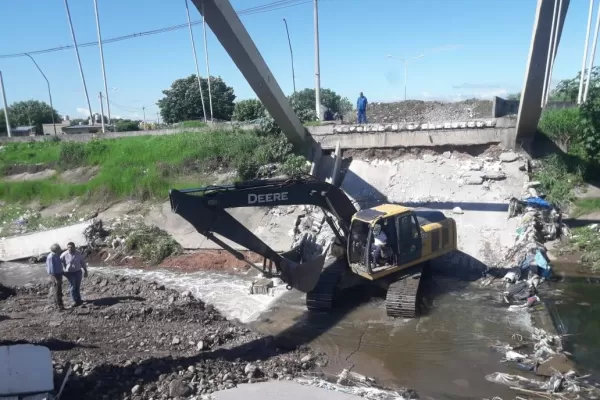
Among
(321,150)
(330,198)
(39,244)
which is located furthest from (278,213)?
(39,244)

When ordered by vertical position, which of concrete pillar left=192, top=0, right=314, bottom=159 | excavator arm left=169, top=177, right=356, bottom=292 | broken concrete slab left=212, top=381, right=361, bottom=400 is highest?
concrete pillar left=192, top=0, right=314, bottom=159

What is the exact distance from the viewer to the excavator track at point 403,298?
10148mm

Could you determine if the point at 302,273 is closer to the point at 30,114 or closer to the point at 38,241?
the point at 38,241

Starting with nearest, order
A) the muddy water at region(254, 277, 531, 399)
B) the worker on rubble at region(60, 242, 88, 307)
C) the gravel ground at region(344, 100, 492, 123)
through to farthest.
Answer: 1. the muddy water at region(254, 277, 531, 399)
2. the worker on rubble at region(60, 242, 88, 307)
3. the gravel ground at region(344, 100, 492, 123)

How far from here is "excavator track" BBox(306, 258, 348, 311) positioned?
10805 millimetres

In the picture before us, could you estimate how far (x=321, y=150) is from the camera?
62.3 feet

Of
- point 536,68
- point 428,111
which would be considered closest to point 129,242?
point 536,68

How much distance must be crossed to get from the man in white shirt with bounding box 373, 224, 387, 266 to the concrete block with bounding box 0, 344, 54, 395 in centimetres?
620

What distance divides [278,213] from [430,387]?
952 cm

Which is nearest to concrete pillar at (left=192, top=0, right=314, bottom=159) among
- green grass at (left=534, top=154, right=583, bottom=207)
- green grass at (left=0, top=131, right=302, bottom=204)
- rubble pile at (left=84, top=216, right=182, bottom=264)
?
green grass at (left=0, top=131, right=302, bottom=204)

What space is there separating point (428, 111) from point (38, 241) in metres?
18.2

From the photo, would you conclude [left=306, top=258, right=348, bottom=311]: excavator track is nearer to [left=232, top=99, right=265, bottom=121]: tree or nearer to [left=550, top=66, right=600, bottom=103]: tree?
[left=550, top=66, right=600, bottom=103]: tree

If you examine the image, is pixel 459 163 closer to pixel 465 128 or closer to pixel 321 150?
pixel 465 128

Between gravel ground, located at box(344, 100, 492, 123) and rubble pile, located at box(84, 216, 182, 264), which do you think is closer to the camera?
rubble pile, located at box(84, 216, 182, 264)
